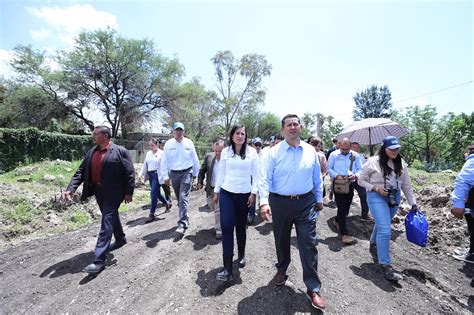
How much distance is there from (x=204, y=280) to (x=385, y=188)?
2.67 metres

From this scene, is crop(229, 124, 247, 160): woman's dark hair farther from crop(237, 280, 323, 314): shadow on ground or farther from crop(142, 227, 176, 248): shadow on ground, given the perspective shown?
crop(142, 227, 176, 248): shadow on ground

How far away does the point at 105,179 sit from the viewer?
3.65 m

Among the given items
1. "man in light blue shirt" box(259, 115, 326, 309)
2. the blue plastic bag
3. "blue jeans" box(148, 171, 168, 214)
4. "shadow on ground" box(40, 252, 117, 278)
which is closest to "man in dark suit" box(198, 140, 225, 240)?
"blue jeans" box(148, 171, 168, 214)

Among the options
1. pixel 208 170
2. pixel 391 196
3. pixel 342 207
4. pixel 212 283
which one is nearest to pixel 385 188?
pixel 391 196

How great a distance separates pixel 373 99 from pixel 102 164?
48.1m

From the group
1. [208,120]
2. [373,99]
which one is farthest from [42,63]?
[373,99]

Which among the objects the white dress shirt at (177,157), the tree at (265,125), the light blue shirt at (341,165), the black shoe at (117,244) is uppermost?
the tree at (265,125)

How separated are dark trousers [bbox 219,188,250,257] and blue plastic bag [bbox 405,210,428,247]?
229 centimetres

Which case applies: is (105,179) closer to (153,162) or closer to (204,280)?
(204,280)

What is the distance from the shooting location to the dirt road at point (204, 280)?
2.77 m

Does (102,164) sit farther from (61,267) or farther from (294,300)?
(294,300)

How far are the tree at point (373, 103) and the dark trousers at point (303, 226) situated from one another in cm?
4483

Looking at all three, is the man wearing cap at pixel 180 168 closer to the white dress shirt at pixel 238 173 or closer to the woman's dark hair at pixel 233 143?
the white dress shirt at pixel 238 173

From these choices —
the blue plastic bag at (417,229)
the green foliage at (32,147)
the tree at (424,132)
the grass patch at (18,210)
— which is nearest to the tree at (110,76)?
the green foliage at (32,147)
